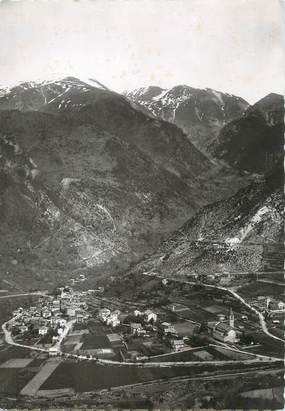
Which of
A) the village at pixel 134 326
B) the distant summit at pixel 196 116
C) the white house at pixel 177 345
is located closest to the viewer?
the white house at pixel 177 345

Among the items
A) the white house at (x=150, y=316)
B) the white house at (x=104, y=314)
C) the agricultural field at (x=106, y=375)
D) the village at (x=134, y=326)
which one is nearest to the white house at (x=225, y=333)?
the village at (x=134, y=326)

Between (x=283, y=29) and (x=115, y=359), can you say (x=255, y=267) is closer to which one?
(x=115, y=359)

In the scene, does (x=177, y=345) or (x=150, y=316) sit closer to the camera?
(x=177, y=345)

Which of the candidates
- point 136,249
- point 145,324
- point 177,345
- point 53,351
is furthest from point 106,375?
point 136,249

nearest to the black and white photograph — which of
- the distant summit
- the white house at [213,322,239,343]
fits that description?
the white house at [213,322,239,343]

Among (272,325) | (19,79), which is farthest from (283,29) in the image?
(19,79)

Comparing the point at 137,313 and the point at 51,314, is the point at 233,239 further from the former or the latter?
the point at 51,314

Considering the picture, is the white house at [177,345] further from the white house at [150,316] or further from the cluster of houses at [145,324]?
the white house at [150,316]
